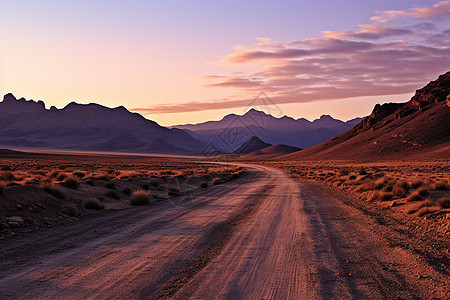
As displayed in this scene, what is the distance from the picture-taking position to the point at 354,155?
378ft

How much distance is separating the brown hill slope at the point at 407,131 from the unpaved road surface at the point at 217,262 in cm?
8618

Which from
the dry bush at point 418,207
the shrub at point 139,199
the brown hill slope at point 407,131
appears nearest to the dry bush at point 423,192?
the dry bush at point 418,207

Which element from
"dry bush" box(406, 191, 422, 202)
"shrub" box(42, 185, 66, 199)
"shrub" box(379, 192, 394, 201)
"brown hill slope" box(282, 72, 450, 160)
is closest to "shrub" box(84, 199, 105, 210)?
"shrub" box(42, 185, 66, 199)

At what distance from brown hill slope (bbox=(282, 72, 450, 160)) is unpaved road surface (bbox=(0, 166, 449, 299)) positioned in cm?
8618

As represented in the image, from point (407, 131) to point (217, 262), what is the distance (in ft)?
388

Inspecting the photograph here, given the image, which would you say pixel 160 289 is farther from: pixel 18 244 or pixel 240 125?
pixel 240 125

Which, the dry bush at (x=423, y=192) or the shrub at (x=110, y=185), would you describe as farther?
the shrub at (x=110, y=185)

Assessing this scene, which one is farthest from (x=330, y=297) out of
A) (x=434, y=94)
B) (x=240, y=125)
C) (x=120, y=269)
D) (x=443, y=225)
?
(x=434, y=94)

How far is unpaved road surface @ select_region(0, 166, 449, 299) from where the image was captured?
6.01 meters

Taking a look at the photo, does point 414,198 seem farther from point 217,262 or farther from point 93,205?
point 93,205

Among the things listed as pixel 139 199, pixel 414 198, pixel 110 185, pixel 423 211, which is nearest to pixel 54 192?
pixel 139 199

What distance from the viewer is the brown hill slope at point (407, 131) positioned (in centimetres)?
9849

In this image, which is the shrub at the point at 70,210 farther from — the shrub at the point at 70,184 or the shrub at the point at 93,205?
the shrub at the point at 70,184

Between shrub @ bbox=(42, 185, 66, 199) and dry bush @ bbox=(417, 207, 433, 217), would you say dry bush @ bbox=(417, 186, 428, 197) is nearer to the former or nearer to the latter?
dry bush @ bbox=(417, 207, 433, 217)
